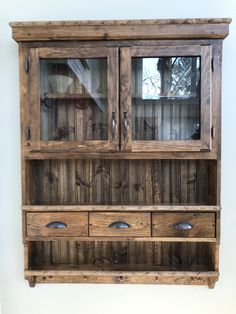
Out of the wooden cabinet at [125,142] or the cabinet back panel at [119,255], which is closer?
the wooden cabinet at [125,142]

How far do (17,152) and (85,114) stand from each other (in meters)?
0.46

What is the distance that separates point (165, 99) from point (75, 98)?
18.4 inches

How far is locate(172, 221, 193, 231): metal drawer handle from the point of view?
1601mm

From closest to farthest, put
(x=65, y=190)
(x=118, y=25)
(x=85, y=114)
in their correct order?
(x=118, y=25), (x=85, y=114), (x=65, y=190)

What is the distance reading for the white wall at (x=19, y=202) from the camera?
1704 mm

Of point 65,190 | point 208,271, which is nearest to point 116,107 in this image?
point 65,190

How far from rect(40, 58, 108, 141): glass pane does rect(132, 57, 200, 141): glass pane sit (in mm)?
172

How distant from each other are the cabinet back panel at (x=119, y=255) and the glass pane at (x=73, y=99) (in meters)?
0.63

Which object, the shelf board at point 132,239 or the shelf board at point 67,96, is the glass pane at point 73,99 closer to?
the shelf board at point 67,96

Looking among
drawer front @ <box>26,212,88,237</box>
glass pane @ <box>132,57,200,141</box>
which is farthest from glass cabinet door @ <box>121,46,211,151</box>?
drawer front @ <box>26,212,88,237</box>

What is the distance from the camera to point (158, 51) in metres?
1.54

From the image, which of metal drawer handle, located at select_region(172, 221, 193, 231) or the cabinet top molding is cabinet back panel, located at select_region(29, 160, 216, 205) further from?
the cabinet top molding

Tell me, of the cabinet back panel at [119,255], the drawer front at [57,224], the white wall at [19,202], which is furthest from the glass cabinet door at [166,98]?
the cabinet back panel at [119,255]

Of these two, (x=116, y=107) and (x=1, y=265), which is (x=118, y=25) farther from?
(x=1, y=265)
